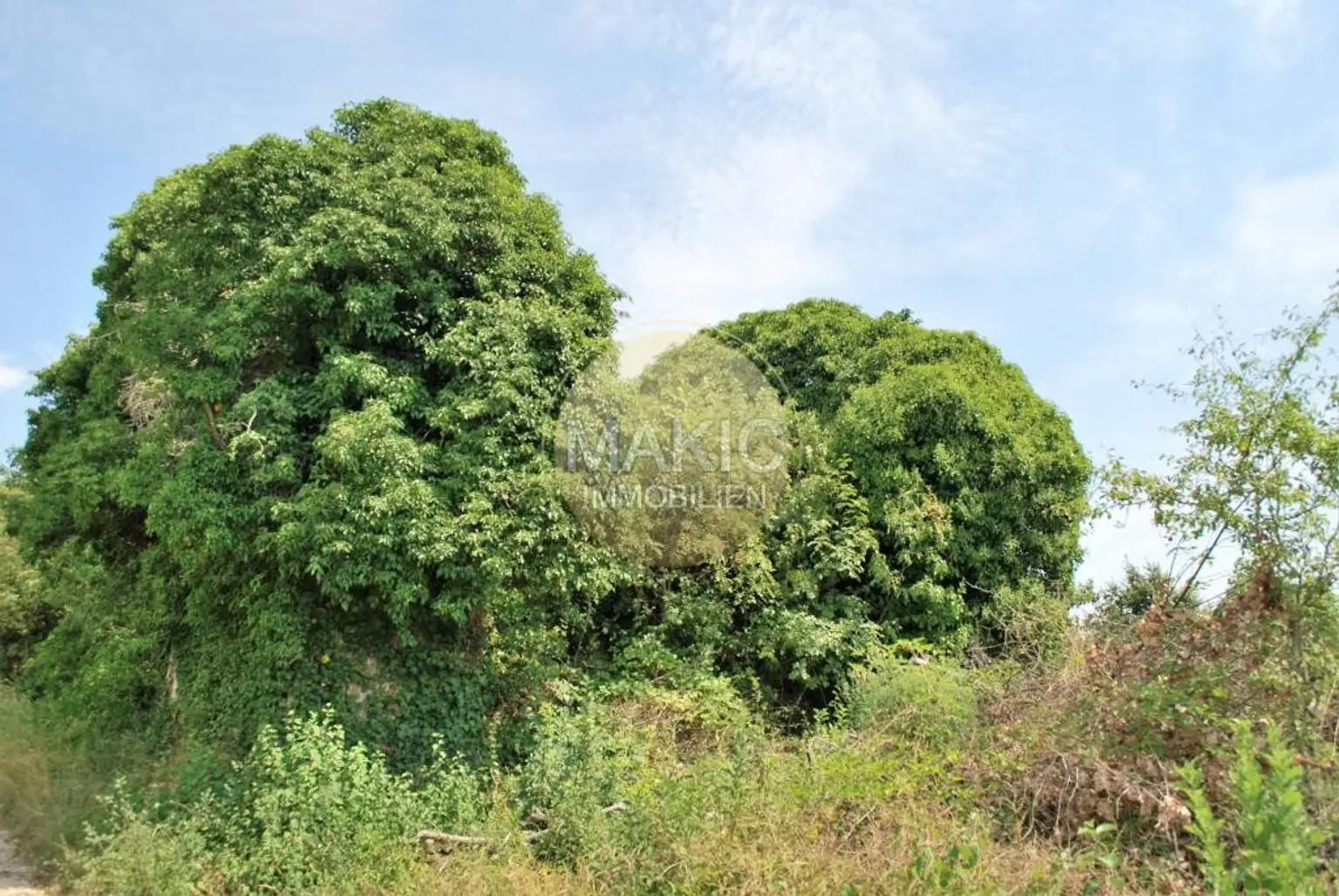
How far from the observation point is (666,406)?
10062mm

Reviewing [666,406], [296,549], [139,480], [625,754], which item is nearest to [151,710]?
[139,480]

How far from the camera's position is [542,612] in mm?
9414

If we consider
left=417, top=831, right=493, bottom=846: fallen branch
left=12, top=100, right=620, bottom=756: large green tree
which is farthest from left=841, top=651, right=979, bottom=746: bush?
left=417, top=831, right=493, bottom=846: fallen branch

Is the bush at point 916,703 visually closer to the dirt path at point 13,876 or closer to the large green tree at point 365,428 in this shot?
the large green tree at point 365,428

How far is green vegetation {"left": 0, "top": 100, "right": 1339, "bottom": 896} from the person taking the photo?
18.0 ft

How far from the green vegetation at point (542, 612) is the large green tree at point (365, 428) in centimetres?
5

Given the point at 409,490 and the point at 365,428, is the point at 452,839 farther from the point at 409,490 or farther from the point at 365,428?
the point at 365,428

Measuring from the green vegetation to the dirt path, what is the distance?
19 cm

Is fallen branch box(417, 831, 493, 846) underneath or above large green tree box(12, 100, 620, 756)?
underneath

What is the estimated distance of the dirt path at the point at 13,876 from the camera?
8008 mm

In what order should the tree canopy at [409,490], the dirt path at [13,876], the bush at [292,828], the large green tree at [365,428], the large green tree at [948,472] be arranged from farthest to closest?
the large green tree at [948,472] → the tree canopy at [409,490] → the large green tree at [365,428] → the dirt path at [13,876] → the bush at [292,828]

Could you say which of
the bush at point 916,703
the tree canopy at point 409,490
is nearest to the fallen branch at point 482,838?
the tree canopy at point 409,490

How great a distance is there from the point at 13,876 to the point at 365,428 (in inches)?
208

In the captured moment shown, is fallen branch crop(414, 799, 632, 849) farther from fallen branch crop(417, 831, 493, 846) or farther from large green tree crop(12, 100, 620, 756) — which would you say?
large green tree crop(12, 100, 620, 756)
